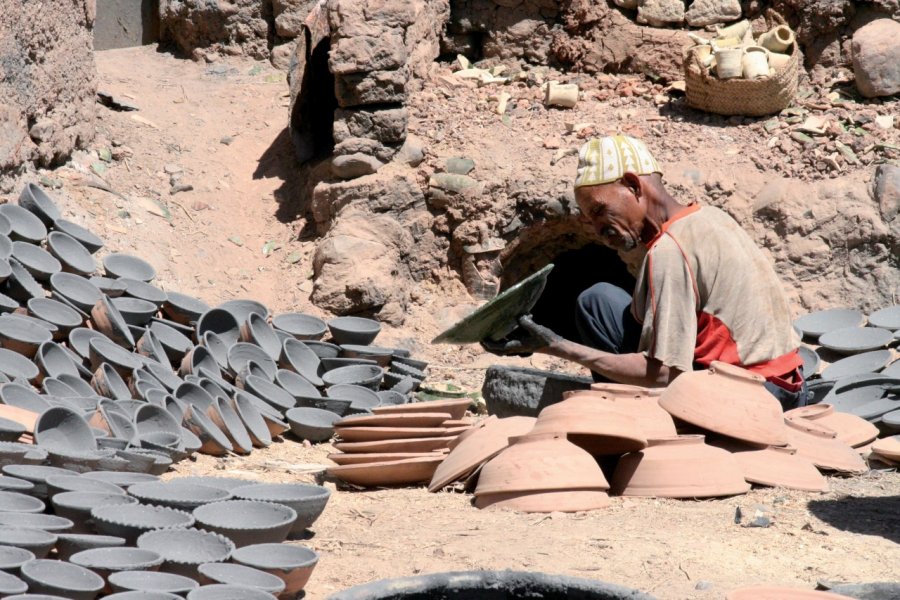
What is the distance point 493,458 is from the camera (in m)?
4.46

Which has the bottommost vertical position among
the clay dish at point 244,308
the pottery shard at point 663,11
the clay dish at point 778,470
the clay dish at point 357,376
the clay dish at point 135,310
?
the clay dish at point 357,376

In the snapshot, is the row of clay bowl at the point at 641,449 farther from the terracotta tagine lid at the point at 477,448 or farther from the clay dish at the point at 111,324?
the clay dish at the point at 111,324

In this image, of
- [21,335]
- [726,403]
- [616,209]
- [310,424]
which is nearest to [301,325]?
[310,424]

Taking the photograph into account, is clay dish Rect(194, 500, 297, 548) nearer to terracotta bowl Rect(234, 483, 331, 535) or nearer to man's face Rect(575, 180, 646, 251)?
terracotta bowl Rect(234, 483, 331, 535)

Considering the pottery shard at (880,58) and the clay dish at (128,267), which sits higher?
the pottery shard at (880,58)

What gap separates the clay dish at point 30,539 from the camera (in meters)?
3.29

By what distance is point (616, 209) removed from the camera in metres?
4.72

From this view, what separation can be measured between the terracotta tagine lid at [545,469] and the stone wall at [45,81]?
4409mm

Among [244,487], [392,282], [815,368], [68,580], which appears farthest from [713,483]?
[392,282]

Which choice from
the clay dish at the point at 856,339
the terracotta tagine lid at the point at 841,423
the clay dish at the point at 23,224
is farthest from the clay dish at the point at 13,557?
the clay dish at the point at 856,339

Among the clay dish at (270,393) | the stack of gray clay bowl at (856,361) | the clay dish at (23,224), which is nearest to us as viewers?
the stack of gray clay bowl at (856,361)

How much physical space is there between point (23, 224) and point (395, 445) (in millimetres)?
3237

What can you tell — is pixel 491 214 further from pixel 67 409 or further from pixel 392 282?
pixel 67 409

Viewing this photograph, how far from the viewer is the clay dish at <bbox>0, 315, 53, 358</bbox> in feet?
19.3
